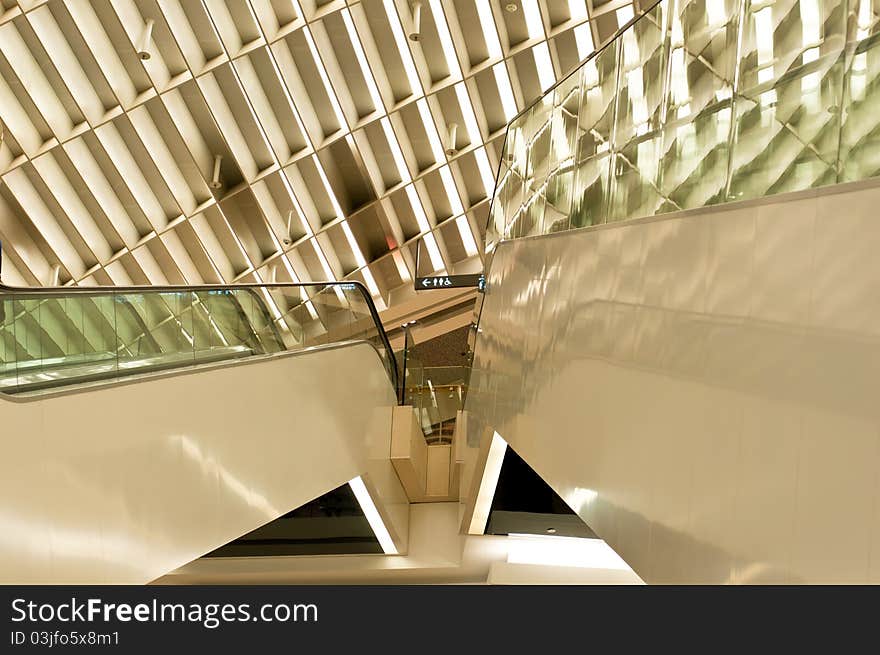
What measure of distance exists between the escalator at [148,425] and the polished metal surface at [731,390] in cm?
278

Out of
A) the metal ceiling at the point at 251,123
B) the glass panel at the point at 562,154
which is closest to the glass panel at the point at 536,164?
the glass panel at the point at 562,154

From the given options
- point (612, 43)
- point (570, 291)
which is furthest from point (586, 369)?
point (612, 43)

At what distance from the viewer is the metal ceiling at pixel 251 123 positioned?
18.2 meters

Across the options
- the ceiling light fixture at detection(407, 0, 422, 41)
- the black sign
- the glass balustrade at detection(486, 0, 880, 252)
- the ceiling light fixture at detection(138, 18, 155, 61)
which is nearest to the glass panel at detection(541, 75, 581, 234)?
the glass balustrade at detection(486, 0, 880, 252)

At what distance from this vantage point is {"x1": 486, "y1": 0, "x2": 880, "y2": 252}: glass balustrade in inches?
133

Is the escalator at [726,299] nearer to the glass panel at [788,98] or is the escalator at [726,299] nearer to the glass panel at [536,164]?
the glass panel at [788,98]

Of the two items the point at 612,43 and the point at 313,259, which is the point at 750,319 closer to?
the point at 612,43

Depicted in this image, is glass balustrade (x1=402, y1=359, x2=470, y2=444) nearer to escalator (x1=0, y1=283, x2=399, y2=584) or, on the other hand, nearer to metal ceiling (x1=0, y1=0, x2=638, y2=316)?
escalator (x1=0, y1=283, x2=399, y2=584)

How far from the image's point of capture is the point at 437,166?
2234 centimetres

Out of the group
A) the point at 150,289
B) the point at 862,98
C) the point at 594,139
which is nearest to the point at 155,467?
the point at 150,289

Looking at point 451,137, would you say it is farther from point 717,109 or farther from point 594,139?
point 717,109

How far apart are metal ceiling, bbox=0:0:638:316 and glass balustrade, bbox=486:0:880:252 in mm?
12386
